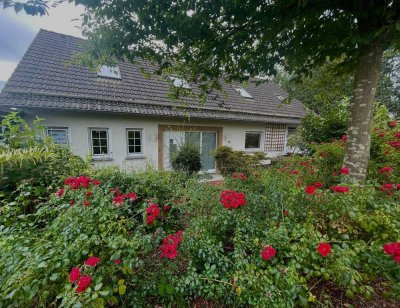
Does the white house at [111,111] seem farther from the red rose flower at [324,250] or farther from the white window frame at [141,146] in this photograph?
the red rose flower at [324,250]

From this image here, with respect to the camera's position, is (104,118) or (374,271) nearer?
(374,271)

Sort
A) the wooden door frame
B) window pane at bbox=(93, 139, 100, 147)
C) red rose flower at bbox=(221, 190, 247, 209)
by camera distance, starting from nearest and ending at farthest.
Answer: red rose flower at bbox=(221, 190, 247, 209) < window pane at bbox=(93, 139, 100, 147) < the wooden door frame

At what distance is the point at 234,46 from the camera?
2547mm

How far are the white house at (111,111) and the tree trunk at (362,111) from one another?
7.48ft

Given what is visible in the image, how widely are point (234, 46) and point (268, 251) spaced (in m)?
2.41

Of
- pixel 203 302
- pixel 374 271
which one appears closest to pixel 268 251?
pixel 203 302

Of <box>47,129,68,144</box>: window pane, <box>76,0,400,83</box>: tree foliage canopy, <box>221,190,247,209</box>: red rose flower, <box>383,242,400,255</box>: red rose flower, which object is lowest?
<box>383,242,400,255</box>: red rose flower

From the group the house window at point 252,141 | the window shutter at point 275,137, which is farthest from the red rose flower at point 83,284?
the window shutter at point 275,137

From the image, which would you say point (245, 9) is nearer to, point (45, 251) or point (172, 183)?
point (172, 183)

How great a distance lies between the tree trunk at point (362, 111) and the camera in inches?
83.7

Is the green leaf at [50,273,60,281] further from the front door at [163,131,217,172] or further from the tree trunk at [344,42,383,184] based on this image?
the front door at [163,131,217,172]

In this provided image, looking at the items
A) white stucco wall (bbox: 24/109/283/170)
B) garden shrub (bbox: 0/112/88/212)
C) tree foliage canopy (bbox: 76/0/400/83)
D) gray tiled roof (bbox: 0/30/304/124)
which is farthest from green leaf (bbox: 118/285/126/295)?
white stucco wall (bbox: 24/109/283/170)

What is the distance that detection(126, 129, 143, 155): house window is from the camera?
679 cm

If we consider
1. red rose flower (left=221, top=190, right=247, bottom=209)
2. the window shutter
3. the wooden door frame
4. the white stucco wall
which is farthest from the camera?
the window shutter
